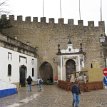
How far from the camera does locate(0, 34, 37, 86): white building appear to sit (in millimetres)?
33784

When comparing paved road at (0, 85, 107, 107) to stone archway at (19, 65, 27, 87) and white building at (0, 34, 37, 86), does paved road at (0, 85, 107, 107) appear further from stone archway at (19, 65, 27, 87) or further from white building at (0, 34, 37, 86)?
stone archway at (19, 65, 27, 87)

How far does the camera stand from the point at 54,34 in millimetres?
50688

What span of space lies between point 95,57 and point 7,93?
2404 cm

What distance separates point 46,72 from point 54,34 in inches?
251

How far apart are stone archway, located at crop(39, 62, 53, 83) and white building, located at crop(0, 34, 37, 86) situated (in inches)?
154

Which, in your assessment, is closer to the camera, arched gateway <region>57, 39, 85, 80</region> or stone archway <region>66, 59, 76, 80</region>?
arched gateway <region>57, 39, 85, 80</region>

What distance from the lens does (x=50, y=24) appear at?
50688mm

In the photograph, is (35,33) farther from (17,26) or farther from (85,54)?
(85,54)

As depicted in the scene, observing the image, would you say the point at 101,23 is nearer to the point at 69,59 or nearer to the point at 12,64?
the point at 69,59

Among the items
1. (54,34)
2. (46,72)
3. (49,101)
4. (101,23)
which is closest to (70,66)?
(54,34)

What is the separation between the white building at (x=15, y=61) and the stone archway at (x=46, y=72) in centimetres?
392

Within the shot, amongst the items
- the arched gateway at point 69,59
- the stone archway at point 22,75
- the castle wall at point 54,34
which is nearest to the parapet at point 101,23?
the castle wall at point 54,34

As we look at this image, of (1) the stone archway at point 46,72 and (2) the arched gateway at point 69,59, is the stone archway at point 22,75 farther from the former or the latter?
(1) the stone archway at point 46,72

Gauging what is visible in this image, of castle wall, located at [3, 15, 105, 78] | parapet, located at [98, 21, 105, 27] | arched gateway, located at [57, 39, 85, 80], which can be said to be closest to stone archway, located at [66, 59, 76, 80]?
arched gateway, located at [57, 39, 85, 80]
